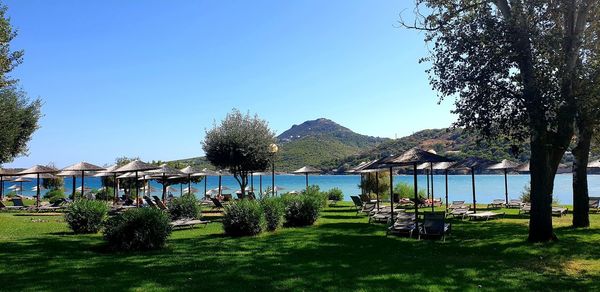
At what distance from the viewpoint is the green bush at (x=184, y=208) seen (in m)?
17.6

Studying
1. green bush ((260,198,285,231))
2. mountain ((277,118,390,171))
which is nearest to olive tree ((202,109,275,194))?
green bush ((260,198,285,231))

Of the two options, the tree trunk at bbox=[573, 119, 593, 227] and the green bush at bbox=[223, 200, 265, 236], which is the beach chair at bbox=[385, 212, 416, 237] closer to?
the green bush at bbox=[223, 200, 265, 236]

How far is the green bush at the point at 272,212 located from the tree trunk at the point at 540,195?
291 inches

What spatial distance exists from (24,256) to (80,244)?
217 centimetres

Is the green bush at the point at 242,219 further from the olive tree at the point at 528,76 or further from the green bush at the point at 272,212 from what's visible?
the olive tree at the point at 528,76

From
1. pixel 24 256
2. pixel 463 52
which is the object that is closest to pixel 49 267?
pixel 24 256

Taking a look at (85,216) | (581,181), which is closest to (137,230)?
(85,216)

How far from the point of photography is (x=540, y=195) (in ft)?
39.4

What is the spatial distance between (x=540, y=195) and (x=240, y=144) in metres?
15.5

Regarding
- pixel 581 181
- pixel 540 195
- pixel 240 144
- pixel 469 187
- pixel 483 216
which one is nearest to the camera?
pixel 540 195

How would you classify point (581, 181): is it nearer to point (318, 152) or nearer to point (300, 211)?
point (300, 211)

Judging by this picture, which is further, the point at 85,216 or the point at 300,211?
the point at 300,211

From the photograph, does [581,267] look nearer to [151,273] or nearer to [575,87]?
[575,87]

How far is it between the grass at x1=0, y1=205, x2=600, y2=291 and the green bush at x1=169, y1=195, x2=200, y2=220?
332 centimetres
